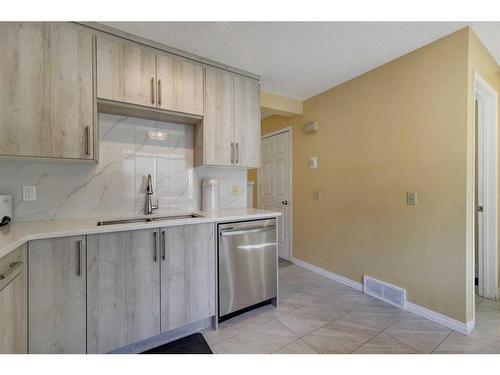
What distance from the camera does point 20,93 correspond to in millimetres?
1423

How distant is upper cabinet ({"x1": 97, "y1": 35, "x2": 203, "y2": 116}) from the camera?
5.52ft

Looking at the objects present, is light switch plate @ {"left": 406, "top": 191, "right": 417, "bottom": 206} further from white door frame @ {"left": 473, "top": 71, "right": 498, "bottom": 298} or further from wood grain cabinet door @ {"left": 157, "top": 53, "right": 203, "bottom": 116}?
wood grain cabinet door @ {"left": 157, "top": 53, "right": 203, "bottom": 116}

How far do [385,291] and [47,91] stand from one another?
11.0ft

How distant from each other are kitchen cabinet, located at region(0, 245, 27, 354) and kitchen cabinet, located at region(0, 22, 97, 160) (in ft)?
2.33

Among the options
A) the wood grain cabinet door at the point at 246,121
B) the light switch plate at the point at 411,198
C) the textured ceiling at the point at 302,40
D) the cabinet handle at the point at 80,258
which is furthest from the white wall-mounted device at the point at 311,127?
the cabinet handle at the point at 80,258

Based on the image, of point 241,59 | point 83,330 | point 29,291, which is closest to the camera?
point 29,291

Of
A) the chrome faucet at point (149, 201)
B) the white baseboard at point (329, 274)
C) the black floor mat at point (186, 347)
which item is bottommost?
the black floor mat at point (186, 347)

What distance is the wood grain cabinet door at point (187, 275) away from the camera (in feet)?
5.46

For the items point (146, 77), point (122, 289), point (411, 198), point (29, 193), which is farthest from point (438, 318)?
point (29, 193)

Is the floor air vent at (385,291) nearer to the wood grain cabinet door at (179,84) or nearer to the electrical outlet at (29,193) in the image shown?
the wood grain cabinet door at (179,84)
